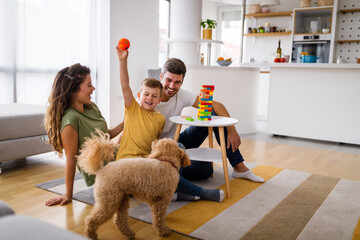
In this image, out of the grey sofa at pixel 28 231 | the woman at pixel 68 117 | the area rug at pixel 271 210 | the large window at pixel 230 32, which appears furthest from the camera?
the large window at pixel 230 32

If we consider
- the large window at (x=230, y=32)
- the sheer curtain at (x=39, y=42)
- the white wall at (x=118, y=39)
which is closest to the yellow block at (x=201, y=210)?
the sheer curtain at (x=39, y=42)

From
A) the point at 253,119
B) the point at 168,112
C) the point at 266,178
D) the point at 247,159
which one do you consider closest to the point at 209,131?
the point at 168,112

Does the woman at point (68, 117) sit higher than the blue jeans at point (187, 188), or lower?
higher

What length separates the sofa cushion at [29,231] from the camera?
56 cm

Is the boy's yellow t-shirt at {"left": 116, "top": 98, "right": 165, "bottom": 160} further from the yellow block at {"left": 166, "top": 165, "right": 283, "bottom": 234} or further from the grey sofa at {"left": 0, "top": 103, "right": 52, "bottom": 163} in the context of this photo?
the grey sofa at {"left": 0, "top": 103, "right": 52, "bottom": 163}

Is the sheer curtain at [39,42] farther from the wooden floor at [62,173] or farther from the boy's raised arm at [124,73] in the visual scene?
the boy's raised arm at [124,73]

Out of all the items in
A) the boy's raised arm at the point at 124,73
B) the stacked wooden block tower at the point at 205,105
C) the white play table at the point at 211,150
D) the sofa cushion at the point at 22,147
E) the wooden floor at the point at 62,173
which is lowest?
the wooden floor at the point at 62,173

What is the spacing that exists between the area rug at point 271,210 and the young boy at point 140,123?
12.6 inches

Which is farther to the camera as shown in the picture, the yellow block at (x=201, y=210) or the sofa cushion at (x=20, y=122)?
the sofa cushion at (x=20, y=122)

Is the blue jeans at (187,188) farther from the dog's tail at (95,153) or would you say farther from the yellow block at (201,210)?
the dog's tail at (95,153)

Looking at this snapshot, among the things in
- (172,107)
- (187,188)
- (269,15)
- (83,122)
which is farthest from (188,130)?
(269,15)

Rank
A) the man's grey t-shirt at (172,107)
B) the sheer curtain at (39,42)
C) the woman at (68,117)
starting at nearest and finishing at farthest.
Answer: the woman at (68,117), the man's grey t-shirt at (172,107), the sheer curtain at (39,42)

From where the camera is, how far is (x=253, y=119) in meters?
4.34

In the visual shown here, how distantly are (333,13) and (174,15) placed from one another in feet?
9.08
